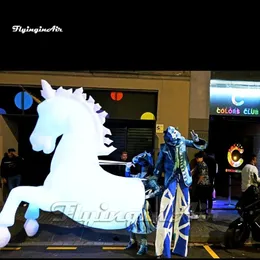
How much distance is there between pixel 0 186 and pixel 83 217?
5.75 meters

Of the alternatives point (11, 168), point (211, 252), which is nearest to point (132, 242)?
point (211, 252)

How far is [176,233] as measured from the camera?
21.0 feet

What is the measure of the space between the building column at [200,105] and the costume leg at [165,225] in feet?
17.5

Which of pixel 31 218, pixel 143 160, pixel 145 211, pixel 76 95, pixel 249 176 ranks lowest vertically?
pixel 31 218

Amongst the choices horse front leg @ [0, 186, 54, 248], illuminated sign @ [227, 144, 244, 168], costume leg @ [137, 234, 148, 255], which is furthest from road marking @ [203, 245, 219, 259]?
illuminated sign @ [227, 144, 244, 168]

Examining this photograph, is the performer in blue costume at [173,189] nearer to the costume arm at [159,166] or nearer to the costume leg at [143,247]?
the costume arm at [159,166]

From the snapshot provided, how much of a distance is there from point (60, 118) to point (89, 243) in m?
2.65

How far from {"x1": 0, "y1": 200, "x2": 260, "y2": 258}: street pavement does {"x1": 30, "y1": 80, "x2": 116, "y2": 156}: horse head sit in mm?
1830

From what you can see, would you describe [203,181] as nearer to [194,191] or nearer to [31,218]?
[194,191]

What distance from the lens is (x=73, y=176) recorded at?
19.2ft

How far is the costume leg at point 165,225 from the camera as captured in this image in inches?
241

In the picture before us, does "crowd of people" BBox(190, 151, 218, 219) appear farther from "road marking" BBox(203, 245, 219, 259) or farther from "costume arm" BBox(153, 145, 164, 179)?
"costume arm" BBox(153, 145, 164, 179)
